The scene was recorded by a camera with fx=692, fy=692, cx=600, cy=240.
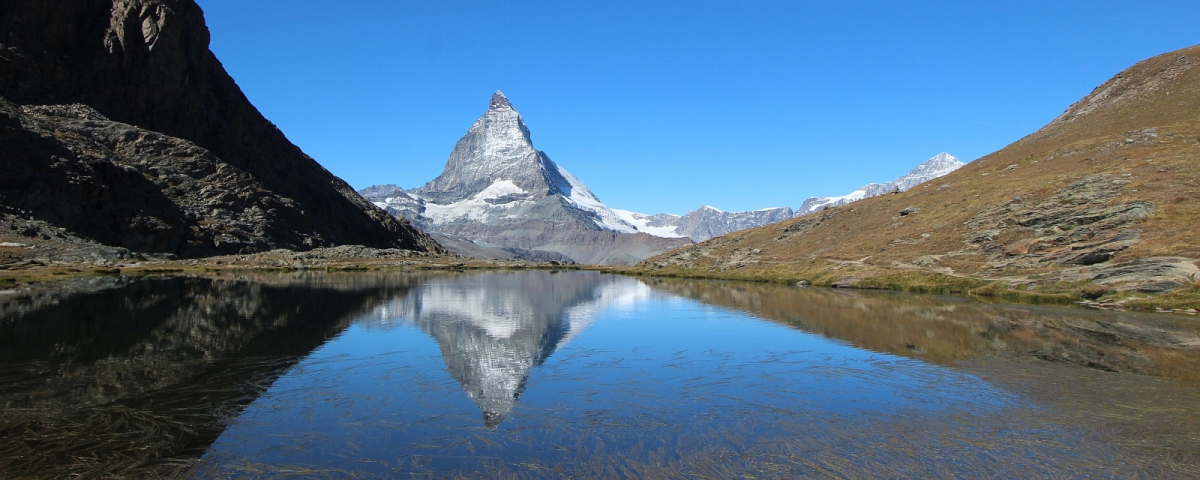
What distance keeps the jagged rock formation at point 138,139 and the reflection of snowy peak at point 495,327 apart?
82.6m

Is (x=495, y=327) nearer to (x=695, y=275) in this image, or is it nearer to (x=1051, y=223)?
(x=1051, y=223)

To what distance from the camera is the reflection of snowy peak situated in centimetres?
2183

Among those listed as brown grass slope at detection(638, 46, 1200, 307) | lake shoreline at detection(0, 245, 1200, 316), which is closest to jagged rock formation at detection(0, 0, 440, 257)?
lake shoreline at detection(0, 245, 1200, 316)

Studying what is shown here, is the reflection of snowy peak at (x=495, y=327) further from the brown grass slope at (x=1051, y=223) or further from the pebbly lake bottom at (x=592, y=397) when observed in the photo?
the brown grass slope at (x=1051, y=223)

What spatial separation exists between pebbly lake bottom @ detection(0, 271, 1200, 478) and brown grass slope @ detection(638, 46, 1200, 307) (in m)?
13.8

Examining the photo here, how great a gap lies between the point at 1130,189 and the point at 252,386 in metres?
74.3

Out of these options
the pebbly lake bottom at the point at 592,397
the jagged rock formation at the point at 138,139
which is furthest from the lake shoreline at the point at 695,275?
the jagged rock formation at the point at 138,139

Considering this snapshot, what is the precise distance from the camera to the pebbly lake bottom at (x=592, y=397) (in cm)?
1366

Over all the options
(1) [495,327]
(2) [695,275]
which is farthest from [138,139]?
(1) [495,327]

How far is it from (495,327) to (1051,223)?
→ 54767 mm

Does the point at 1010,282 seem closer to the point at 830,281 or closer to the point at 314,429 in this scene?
the point at 830,281

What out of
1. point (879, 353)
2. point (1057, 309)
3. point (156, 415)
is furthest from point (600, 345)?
point (1057, 309)

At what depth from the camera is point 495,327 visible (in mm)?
37906

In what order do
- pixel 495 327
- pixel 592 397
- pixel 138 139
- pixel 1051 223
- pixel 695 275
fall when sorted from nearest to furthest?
1. pixel 592 397
2. pixel 495 327
3. pixel 1051 223
4. pixel 695 275
5. pixel 138 139
